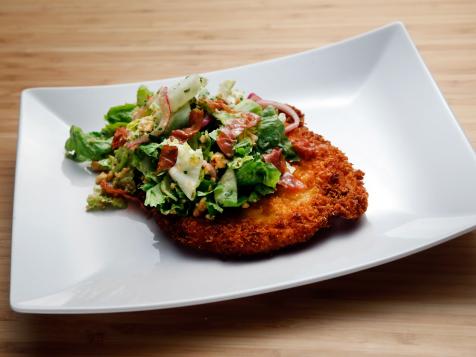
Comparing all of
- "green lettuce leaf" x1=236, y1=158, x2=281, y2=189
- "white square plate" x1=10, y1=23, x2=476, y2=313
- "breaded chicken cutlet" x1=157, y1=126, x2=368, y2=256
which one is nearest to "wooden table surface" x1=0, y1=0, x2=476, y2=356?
"white square plate" x1=10, y1=23, x2=476, y2=313

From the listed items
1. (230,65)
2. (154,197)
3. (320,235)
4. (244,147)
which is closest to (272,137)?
(244,147)

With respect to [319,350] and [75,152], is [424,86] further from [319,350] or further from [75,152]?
[75,152]

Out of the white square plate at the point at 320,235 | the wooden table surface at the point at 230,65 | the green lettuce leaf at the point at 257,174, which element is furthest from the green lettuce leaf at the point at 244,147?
the wooden table surface at the point at 230,65

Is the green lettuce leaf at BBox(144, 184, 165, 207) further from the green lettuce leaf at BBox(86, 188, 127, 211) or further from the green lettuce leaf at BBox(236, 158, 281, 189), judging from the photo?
the green lettuce leaf at BBox(236, 158, 281, 189)

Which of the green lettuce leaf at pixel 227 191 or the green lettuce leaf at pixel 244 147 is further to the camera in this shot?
the green lettuce leaf at pixel 244 147

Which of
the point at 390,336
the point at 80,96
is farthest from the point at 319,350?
the point at 80,96

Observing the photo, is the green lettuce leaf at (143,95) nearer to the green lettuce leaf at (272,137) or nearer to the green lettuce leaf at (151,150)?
the green lettuce leaf at (151,150)

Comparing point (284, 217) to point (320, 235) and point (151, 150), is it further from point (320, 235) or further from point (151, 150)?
point (151, 150)
